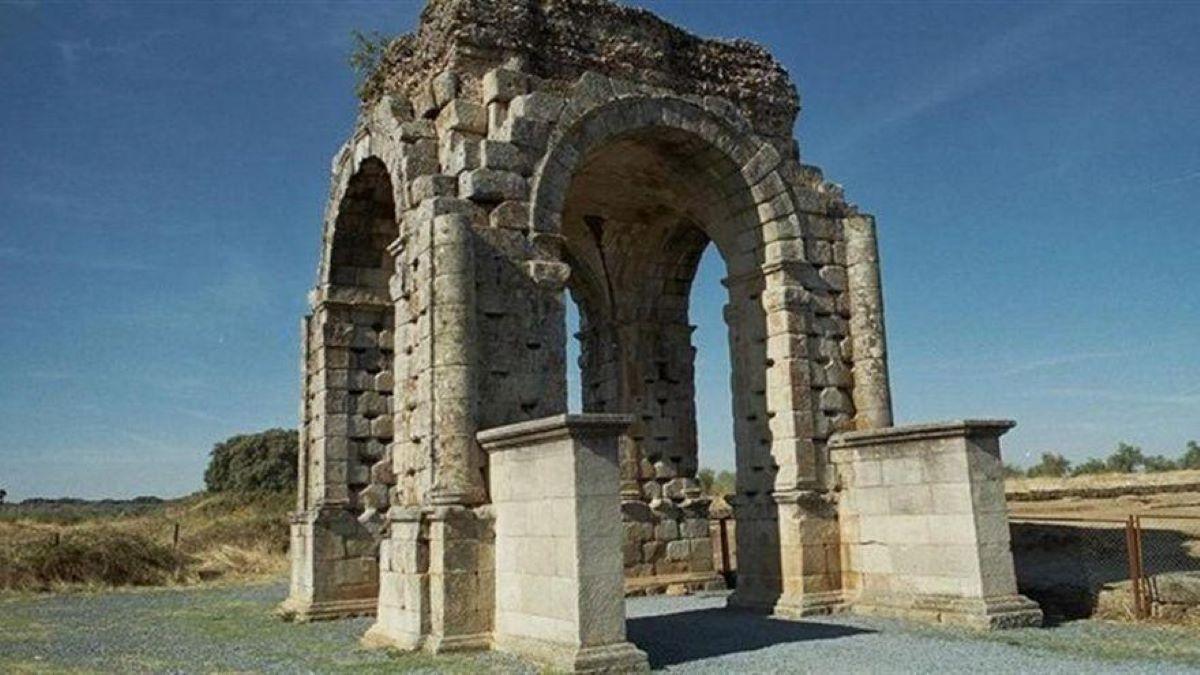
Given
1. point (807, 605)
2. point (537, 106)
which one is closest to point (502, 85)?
point (537, 106)

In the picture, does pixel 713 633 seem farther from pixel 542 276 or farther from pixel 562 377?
pixel 542 276

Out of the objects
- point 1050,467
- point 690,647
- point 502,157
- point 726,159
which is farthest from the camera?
point 1050,467

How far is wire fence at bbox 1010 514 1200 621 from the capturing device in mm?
8789

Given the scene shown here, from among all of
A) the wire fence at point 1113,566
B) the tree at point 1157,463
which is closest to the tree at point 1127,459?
the tree at point 1157,463

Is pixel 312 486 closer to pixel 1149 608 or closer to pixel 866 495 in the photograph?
pixel 866 495

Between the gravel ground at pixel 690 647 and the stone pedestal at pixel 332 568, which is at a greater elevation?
the stone pedestal at pixel 332 568

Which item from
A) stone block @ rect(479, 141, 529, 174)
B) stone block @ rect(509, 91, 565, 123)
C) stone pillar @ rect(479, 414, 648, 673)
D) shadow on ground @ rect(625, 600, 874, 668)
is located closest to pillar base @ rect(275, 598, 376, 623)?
shadow on ground @ rect(625, 600, 874, 668)

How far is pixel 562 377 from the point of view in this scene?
30.5 ft

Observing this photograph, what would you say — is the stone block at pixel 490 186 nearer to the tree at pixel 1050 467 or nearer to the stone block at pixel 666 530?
the stone block at pixel 666 530

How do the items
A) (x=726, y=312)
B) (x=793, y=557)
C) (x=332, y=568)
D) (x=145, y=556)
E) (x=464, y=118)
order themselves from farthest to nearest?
(x=145, y=556), (x=726, y=312), (x=332, y=568), (x=793, y=557), (x=464, y=118)

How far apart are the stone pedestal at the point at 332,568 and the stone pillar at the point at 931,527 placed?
222 inches

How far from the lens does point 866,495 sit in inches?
402

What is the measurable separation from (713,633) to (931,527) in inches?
92.2

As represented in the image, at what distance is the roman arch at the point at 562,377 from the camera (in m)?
8.14
